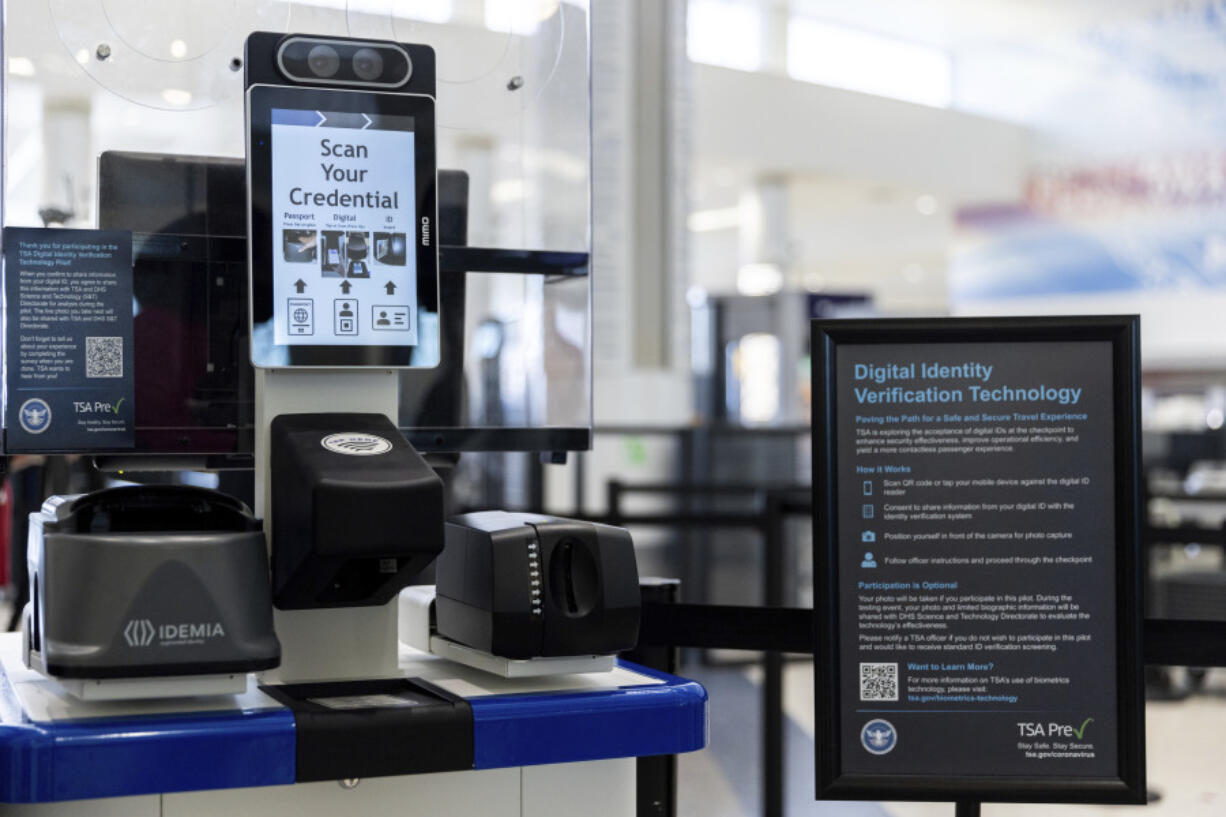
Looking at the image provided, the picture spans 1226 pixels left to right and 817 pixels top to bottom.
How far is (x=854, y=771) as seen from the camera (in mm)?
1772

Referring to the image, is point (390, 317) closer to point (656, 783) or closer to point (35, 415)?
point (35, 415)

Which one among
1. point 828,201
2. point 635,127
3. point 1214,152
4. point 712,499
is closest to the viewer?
point 712,499

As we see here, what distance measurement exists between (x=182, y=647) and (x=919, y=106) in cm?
Answer: 1334

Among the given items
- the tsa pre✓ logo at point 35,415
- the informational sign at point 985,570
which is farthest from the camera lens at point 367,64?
the informational sign at point 985,570

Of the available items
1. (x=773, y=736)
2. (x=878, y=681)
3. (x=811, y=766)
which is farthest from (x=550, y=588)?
(x=811, y=766)

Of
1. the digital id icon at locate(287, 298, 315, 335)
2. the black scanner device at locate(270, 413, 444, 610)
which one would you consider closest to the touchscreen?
the digital id icon at locate(287, 298, 315, 335)

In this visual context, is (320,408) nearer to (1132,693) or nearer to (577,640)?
(577,640)

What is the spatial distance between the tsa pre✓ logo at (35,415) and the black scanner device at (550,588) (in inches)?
20.5

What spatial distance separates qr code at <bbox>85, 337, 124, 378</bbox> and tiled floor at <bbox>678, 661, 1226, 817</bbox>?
8.55ft

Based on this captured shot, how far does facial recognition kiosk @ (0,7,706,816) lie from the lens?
4.52 feet

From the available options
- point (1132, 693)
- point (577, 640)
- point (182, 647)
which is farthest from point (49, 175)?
point (1132, 693)

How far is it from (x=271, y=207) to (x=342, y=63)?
0.20 m

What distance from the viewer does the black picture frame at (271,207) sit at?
1540mm

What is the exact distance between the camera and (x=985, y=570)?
176cm
